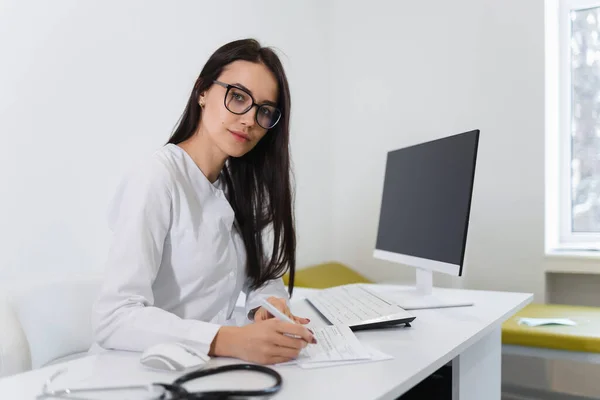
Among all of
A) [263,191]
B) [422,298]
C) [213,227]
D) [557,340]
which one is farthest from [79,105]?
[557,340]

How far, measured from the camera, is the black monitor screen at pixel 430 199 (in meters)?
1.45

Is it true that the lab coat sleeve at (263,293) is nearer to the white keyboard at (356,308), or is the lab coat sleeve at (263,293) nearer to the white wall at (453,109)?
the white keyboard at (356,308)

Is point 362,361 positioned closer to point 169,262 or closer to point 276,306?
point 276,306

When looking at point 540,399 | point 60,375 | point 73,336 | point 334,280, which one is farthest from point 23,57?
point 540,399

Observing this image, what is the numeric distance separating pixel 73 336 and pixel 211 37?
1576mm

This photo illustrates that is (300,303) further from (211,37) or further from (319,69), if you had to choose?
(319,69)

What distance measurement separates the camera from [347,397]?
0.76 meters

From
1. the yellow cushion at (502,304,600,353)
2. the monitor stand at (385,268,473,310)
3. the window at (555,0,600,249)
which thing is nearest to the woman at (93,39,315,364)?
the monitor stand at (385,268,473,310)

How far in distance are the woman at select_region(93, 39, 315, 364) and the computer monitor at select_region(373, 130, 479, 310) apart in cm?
41

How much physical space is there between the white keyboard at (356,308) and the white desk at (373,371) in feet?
0.09

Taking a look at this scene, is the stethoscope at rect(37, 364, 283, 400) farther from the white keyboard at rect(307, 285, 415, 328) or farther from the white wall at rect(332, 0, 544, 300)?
the white wall at rect(332, 0, 544, 300)

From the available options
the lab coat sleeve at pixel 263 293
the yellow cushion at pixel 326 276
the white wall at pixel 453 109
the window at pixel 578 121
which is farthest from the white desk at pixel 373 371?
the window at pixel 578 121

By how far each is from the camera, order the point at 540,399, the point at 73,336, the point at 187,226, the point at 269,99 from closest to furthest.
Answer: the point at 187,226
the point at 269,99
the point at 73,336
the point at 540,399

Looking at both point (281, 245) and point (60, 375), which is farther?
point (281, 245)
